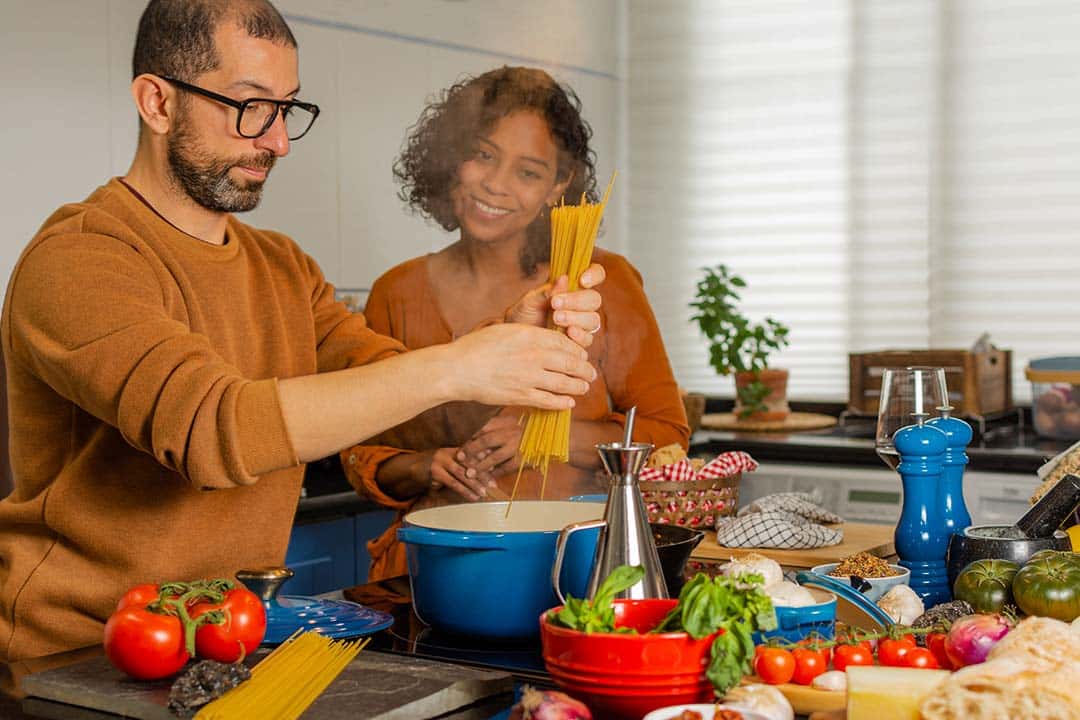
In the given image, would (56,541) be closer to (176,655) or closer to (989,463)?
(176,655)

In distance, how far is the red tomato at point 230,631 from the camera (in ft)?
4.01

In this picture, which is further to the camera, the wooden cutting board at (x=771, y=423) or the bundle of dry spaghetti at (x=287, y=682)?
the wooden cutting board at (x=771, y=423)

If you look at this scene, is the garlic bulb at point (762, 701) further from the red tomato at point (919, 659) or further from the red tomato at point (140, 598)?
the red tomato at point (140, 598)

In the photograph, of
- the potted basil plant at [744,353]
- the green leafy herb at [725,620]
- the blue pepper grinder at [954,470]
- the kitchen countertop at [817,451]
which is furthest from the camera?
the potted basil plant at [744,353]

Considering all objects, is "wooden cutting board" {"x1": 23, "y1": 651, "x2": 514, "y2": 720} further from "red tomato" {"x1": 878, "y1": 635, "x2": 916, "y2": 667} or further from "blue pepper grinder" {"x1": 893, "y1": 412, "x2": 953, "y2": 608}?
"blue pepper grinder" {"x1": 893, "y1": 412, "x2": 953, "y2": 608}

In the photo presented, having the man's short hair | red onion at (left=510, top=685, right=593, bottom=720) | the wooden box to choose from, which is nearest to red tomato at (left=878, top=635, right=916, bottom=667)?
red onion at (left=510, top=685, right=593, bottom=720)

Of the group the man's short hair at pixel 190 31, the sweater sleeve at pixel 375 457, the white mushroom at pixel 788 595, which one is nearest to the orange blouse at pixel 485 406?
the sweater sleeve at pixel 375 457

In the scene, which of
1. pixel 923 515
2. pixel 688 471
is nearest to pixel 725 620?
pixel 923 515

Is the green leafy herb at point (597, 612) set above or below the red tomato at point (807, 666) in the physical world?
above

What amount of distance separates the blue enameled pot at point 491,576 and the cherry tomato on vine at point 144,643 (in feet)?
1.07

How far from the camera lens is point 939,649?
1.22 meters

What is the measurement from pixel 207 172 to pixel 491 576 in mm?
726

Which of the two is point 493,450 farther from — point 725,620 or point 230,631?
point 725,620

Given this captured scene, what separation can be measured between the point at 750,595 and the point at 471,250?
50.1 inches
